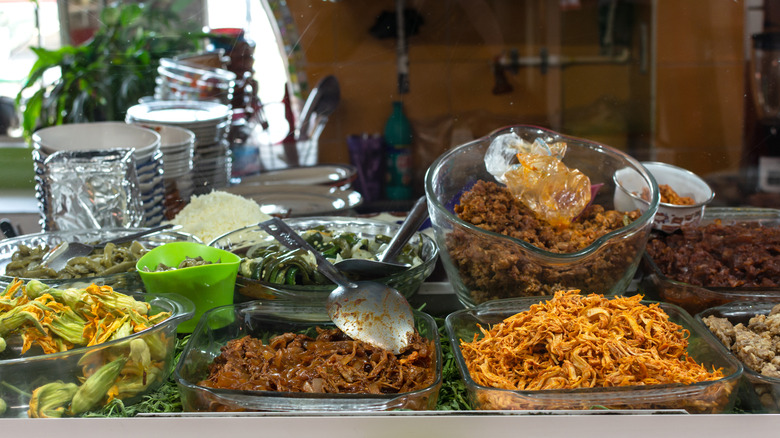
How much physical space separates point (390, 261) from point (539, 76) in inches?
23.3

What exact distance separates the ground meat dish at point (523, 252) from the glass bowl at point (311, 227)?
9 cm

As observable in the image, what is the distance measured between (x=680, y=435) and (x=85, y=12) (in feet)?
4.78

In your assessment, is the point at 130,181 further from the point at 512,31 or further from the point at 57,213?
the point at 512,31

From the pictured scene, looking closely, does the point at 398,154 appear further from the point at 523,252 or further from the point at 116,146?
the point at 116,146

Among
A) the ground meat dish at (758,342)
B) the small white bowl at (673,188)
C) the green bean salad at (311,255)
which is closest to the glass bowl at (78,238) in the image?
the green bean salad at (311,255)

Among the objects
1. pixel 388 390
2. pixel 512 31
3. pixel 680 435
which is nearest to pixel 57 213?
pixel 388 390

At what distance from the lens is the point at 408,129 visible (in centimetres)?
156

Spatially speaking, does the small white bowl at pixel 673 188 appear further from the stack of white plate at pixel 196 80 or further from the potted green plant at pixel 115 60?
the potted green plant at pixel 115 60

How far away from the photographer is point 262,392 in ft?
2.90

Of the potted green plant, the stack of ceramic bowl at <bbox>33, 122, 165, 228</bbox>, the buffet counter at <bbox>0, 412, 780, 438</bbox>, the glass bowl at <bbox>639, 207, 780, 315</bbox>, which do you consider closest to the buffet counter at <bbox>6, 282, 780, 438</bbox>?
the buffet counter at <bbox>0, 412, 780, 438</bbox>

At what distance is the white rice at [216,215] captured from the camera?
1491mm

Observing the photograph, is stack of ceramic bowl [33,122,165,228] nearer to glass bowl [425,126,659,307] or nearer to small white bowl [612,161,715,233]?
glass bowl [425,126,659,307]

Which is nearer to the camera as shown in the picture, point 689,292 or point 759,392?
point 759,392

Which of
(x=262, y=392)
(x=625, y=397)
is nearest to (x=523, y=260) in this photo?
(x=625, y=397)
